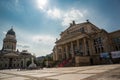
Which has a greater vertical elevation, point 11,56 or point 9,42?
point 9,42

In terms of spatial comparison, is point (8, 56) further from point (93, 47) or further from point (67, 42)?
point (93, 47)

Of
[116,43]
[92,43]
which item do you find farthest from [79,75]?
[92,43]

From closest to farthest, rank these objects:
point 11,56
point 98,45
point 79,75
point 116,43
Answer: point 79,75
point 116,43
point 98,45
point 11,56

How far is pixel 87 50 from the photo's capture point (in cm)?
3784

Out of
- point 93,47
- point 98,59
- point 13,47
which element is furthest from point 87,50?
point 13,47

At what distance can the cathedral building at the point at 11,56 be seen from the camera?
87256mm

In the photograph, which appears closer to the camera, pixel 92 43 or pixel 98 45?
pixel 98 45

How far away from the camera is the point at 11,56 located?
88625 mm

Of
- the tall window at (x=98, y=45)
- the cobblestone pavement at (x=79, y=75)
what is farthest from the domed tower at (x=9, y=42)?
the cobblestone pavement at (x=79, y=75)

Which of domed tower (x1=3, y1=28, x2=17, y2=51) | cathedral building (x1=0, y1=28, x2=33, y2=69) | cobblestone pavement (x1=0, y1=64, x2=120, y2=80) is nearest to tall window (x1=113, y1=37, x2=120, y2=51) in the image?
cobblestone pavement (x1=0, y1=64, x2=120, y2=80)

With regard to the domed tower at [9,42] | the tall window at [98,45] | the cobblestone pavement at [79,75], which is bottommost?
the cobblestone pavement at [79,75]

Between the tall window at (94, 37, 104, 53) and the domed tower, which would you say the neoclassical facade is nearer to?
the tall window at (94, 37, 104, 53)

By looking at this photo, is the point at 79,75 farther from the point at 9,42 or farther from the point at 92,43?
the point at 9,42

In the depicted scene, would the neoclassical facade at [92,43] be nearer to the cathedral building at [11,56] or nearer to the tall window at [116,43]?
the tall window at [116,43]
